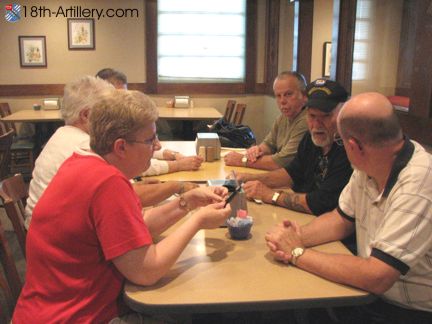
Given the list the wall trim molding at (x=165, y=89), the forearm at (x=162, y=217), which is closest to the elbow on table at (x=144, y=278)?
the forearm at (x=162, y=217)

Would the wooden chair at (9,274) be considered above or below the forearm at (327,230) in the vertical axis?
below

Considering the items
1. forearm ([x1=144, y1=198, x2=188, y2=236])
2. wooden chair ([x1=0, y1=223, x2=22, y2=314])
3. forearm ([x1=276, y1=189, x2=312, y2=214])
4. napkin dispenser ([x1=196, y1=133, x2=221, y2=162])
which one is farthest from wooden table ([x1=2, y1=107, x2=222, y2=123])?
forearm ([x1=144, y1=198, x2=188, y2=236])

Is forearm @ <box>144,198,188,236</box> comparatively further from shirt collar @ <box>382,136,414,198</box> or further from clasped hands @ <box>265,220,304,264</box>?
shirt collar @ <box>382,136,414,198</box>

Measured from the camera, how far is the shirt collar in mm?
1420

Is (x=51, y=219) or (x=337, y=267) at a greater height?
(x=51, y=219)

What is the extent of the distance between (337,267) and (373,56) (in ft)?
8.16

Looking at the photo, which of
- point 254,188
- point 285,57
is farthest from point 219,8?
point 254,188

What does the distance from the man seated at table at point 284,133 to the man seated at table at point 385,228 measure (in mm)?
1280

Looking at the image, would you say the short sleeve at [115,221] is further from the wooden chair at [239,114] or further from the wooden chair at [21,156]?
the wooden chair at [239,114]

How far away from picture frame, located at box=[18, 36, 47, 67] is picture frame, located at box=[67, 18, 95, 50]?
1.35 ft

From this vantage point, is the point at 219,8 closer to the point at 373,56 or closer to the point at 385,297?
the point at 373,56

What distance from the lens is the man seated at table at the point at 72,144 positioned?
196 cm

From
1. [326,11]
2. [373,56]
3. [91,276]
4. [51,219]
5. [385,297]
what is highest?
[326,11]

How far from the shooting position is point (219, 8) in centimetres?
710
